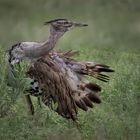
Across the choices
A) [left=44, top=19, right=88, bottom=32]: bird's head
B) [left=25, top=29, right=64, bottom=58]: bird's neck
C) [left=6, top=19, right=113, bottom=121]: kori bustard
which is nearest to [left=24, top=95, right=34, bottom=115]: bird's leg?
[left=6, top=19, right=113, bottom=121]: kori bustard

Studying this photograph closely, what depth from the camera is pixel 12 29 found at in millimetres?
16500

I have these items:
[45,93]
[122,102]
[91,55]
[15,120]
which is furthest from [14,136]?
[91,55]

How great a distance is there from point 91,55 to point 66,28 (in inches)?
157

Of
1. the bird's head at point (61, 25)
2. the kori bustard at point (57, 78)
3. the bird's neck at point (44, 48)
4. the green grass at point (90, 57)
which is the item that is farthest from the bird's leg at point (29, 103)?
the bird's head at point (61, 25)

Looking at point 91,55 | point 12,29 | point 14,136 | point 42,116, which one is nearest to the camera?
point 14,136

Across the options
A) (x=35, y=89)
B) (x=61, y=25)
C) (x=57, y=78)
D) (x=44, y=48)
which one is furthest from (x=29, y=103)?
(x=61, y=25)

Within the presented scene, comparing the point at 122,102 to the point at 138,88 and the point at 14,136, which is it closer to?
the point at 138,88

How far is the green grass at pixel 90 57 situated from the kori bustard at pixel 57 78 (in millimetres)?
202

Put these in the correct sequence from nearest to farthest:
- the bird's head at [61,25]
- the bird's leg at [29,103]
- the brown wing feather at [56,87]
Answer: the brown wing feather at [56,87]
the bird's head at [61,25]
the bird's leg at [29,103]

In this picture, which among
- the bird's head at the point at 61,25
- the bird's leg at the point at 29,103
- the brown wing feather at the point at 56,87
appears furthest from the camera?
the bird's leg at the point at 29,103

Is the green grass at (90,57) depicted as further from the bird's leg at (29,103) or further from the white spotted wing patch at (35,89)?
the white spotted wing patch at (35,89)

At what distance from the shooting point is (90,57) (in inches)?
543

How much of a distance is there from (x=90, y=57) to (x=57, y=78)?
3887mm

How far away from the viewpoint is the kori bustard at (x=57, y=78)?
995 cm
